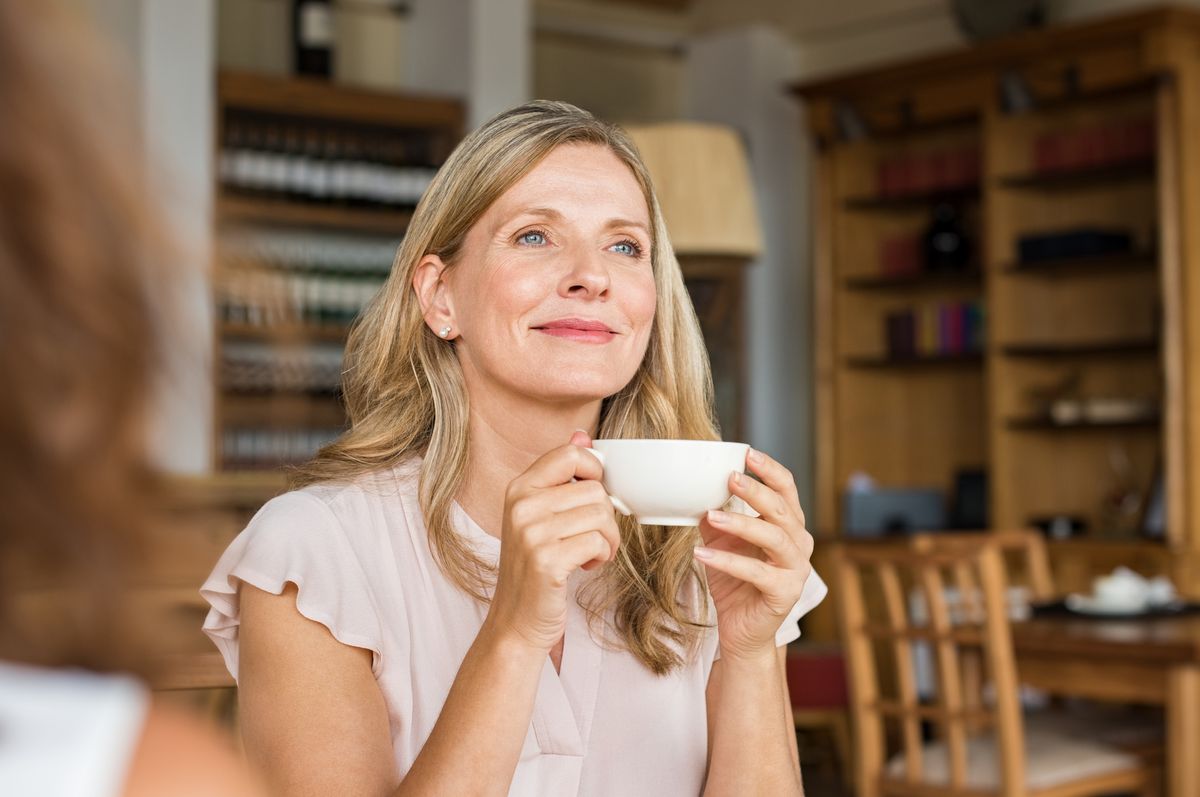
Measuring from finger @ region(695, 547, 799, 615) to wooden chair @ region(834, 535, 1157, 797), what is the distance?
207cm

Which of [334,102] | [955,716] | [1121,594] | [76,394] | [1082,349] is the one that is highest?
[334,102]

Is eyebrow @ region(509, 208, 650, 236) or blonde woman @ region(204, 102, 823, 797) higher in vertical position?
eyebrow @ region(509, 208, 650, 236)

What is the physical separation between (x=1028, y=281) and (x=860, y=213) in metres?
0.95

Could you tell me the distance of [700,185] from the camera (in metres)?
3.76

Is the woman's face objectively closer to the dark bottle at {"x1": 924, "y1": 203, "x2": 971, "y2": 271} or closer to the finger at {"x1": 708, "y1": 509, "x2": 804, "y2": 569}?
the finger at {"x1": 708, "y1": 509, "x2": 804, "y2": 569}

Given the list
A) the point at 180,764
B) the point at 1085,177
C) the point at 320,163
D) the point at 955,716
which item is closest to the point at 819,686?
the point at 955,716

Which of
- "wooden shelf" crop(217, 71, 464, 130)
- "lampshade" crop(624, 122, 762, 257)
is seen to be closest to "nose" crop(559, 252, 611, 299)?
"lampshade" crop(624, 122, 762, 257)

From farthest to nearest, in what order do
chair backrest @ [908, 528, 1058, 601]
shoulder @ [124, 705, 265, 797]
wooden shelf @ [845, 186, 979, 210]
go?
wooden shelf @ [845, 186, 979, 210] < chair backrest @ [908, 528, 1058, 601] < shoulder @ [124, 705, 265, 797]

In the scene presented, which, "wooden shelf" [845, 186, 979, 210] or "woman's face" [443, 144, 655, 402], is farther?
"wooden shelf" [845, 186, 979, 210]

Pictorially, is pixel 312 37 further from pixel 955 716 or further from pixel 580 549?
pixel 580 549

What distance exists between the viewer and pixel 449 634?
138cm

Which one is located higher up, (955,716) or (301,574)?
(301,574)

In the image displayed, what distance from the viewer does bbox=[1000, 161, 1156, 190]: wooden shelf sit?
224 inches

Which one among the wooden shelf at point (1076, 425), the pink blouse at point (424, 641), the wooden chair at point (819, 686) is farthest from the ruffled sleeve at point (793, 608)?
the wooden shelf at point (1076, 425)
